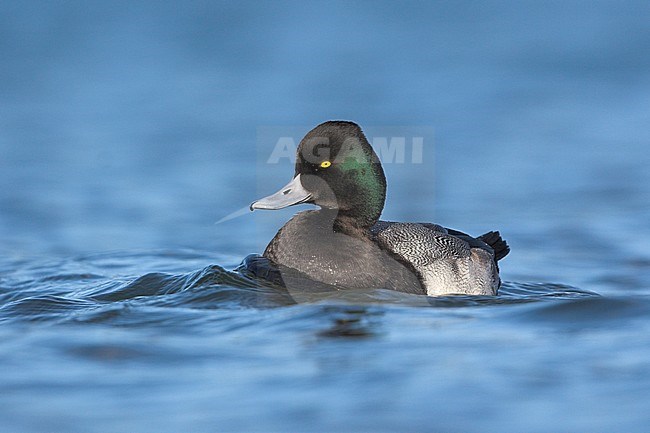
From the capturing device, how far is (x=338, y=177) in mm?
8281

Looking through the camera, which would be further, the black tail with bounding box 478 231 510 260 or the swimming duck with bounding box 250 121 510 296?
the black tail with bounding box 478 231 510 260

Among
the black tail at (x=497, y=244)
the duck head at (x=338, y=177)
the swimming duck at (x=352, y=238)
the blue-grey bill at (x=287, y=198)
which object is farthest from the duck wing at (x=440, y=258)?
the blue-grey bill at (x=287, y=198)

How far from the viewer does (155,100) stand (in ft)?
49.8

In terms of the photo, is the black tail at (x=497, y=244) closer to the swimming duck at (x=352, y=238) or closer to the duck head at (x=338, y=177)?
the swimming duck at (x=352, y=238)

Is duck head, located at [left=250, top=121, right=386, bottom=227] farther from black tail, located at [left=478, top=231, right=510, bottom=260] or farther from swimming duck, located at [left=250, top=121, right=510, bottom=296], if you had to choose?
black tail, located at [left=478, top=231, right=510, bottom=260]

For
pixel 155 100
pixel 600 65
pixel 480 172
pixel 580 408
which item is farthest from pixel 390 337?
pixel 600 65

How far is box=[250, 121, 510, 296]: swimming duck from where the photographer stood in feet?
26.3

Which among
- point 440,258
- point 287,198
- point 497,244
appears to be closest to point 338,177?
point 287,198

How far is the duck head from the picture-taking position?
8148 millimetres

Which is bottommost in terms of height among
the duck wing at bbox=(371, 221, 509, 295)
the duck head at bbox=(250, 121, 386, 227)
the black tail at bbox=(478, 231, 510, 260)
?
the duck wing at bbox=(371, 221, 509, 295)

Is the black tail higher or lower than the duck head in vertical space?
lower

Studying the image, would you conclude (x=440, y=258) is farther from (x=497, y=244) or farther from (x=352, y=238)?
(x=497, y=244)

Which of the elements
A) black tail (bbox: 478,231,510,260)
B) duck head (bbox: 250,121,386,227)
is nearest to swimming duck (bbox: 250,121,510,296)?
duck head (bbox: 250,121,386,227)

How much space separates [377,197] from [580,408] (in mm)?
2959
